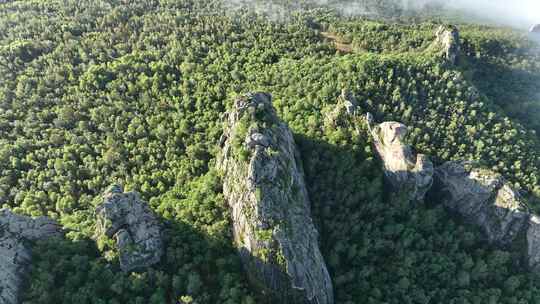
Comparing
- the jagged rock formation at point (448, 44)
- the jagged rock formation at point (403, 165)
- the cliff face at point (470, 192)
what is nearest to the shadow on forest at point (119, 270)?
the jagged rock formation at point (403, 165)

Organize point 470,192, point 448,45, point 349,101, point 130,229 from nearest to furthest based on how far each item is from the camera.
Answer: point 130,229
point 470,192
point 349,101
point 448,45

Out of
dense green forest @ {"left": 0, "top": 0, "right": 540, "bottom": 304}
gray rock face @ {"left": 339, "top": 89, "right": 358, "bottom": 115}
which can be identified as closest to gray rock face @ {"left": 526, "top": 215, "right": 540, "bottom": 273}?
dense green forest @ {"left": 0, "top": 0, "right": 540, "bottom": 304}

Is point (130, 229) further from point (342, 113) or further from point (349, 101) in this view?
point (349, 101)

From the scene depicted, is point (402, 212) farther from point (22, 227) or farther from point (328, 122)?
point (22, 227)

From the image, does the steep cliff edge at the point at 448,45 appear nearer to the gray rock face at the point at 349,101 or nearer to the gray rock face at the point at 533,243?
the gray rock face at the point at 349,101

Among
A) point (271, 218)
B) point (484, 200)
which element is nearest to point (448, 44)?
point (484, 200)

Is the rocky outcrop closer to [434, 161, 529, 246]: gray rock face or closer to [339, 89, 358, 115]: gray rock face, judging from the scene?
[434, 161, 529, 246]: gray rock face
